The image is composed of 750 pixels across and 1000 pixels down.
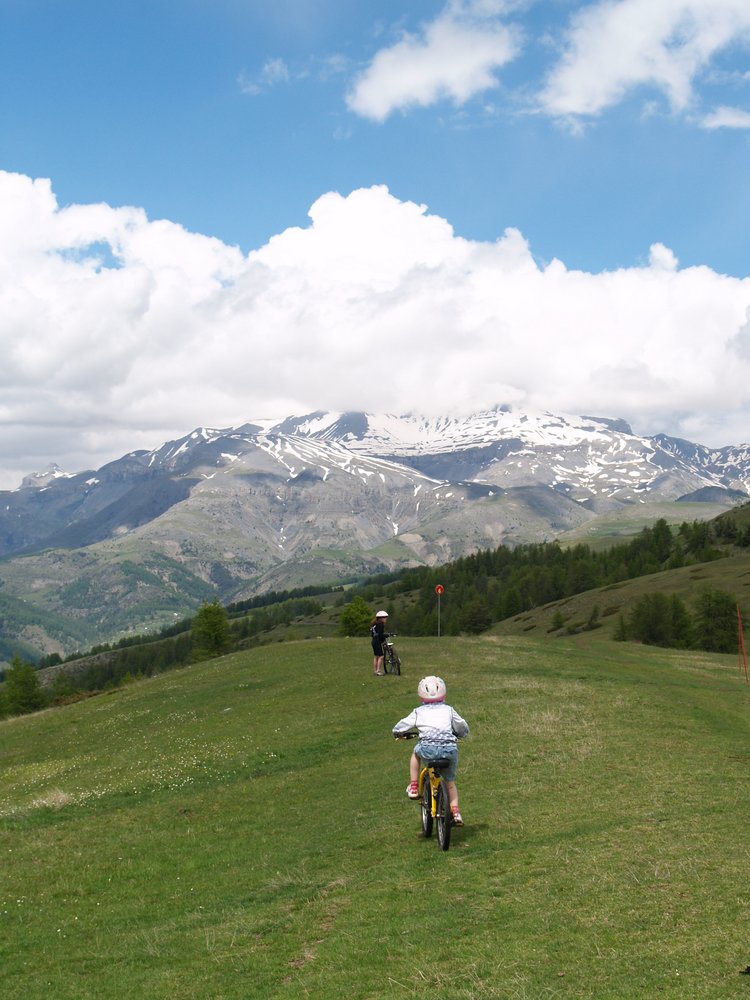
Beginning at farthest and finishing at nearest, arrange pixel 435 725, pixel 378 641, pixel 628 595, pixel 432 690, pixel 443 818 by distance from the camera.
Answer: pixel 628 595
pixel 378 641
pixel 432 690
pixel 435 725
pixel 443 818

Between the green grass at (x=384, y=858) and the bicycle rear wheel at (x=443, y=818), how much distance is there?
0.32 metres

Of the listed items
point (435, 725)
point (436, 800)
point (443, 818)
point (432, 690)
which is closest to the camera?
point (443, 818)

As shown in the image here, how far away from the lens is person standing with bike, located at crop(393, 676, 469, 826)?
18.1 meters

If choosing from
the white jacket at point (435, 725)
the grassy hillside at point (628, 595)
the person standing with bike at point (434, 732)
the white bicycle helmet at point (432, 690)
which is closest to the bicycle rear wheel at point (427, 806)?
the person standing with bike at point (434, 732)

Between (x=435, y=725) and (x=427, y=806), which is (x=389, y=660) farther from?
(x=435, y=725)

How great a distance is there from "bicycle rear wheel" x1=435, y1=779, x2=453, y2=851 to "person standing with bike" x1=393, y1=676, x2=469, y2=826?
0.19m

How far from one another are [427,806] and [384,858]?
5.18ft

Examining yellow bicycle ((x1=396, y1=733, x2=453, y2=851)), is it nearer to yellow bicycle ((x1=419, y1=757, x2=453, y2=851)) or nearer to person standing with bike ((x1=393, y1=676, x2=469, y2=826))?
yellow bicycle ((x1=419, y1=757, x2=453, y2=851))

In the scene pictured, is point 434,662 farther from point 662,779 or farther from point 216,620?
point 216,620

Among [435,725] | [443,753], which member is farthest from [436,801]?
[435,725]

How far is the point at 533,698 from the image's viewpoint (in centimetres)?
3703

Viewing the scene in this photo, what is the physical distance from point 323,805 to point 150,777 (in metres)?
10.3

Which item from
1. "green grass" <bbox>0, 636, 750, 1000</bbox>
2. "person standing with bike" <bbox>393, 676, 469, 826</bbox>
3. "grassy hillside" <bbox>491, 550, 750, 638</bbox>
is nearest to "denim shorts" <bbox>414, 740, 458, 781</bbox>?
"person standing with bike" <bbox>393, 676, 469, 826</bbox>

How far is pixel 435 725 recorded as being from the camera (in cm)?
1841
